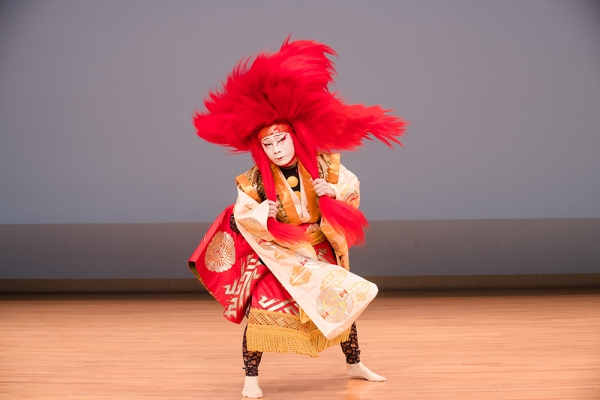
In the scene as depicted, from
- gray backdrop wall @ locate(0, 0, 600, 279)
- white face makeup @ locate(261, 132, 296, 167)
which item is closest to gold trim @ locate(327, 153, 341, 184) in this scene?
white face makeup @ locate(261, 132, 296, 167)

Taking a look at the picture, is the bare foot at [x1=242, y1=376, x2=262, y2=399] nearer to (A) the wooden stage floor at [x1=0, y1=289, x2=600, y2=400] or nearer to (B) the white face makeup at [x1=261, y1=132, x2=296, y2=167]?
(A) the wooden stage floor at [x1=0, y1=289, x2=600, y2=400]

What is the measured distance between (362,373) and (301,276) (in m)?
0.48

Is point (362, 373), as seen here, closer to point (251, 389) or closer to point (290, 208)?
point (251, 389)

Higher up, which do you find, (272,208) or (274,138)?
(274,138)

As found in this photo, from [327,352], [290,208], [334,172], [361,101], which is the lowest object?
[327,352]

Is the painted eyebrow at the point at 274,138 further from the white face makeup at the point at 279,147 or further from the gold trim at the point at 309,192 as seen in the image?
the gold trim at the point at 309,192

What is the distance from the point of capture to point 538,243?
4574mm

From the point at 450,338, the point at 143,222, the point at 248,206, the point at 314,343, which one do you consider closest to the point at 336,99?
the point at 248,206

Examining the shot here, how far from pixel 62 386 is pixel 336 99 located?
4.61 feet

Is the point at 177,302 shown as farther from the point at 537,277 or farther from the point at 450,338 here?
the point at 537,277

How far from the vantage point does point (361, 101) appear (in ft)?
14.1

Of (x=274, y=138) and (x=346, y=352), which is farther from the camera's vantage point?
(x=346, y=352)

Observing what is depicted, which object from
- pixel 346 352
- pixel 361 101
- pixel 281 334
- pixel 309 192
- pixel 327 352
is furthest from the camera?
pixel 361 101

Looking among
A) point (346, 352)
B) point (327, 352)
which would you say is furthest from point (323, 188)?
point (327, 352)
